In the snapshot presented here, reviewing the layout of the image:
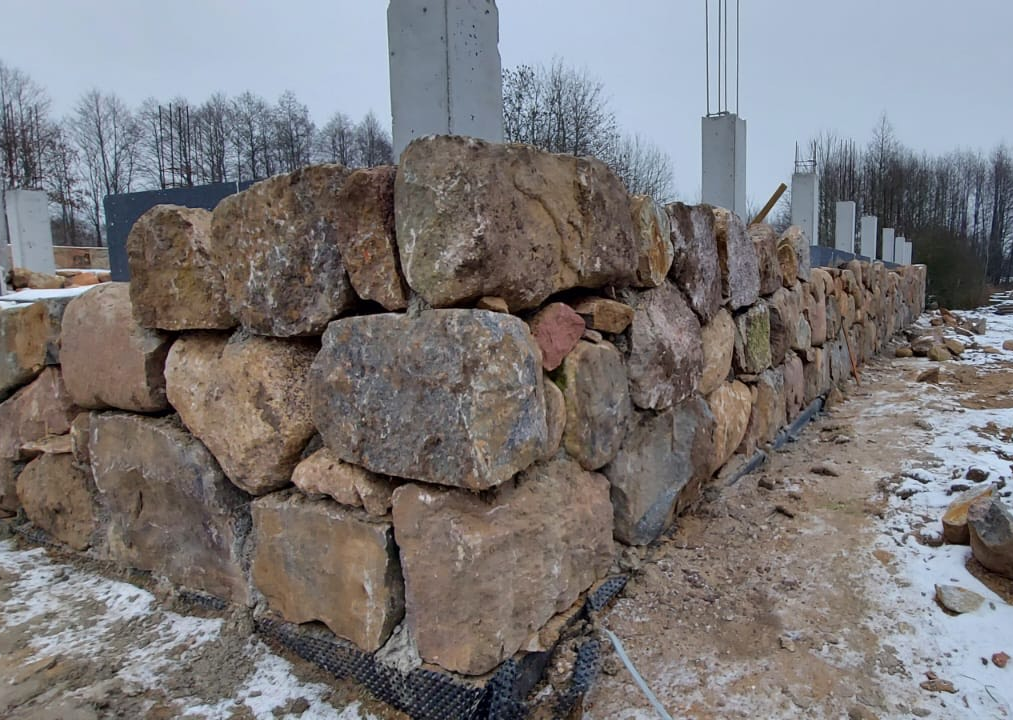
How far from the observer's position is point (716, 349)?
8.39 ft

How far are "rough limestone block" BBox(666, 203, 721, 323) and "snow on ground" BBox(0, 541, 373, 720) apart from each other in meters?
1.65

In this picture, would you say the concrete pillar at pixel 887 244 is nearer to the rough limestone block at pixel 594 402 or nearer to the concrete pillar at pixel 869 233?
the concrete pillar at pixel 869 233

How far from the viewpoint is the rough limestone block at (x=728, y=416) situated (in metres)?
2.55

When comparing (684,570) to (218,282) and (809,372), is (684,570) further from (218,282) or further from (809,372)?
(809,372)

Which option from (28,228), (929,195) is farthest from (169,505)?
(929,195)

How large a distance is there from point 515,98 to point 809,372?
1293cm

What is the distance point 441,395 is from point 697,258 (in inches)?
55.7

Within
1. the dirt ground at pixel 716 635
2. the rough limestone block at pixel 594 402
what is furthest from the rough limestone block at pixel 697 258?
the dirt ground at pixel 716 635

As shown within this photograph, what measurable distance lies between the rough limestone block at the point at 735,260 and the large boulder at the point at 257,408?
5.70 feet

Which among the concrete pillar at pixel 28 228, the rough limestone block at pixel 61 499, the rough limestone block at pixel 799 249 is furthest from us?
the concrete pillar at pixel 28 228

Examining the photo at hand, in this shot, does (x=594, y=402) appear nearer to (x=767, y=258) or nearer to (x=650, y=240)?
(x=650, y=240)

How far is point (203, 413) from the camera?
5.69ft

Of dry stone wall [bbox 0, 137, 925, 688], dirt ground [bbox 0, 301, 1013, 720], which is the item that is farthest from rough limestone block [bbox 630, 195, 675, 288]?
dirt ground [bbox 0, 301, 1013, 720]

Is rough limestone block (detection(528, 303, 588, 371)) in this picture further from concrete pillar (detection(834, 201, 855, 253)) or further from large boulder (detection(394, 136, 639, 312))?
concrete pillar (detection(834, 201, 855, 253))
